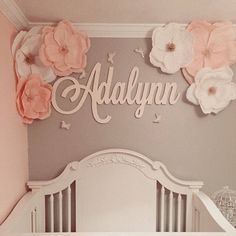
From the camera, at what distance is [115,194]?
2.08 metres

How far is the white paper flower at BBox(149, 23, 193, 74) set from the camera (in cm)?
198

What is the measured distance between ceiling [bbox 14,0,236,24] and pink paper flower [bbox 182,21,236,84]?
6cm

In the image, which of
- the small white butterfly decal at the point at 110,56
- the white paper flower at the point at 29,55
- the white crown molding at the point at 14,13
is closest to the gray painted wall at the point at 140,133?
the small white butterfly decal at the point at 110,56

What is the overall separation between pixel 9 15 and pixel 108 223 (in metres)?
1.39

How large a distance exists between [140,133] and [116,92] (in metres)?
0.31

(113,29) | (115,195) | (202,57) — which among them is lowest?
(115,195)

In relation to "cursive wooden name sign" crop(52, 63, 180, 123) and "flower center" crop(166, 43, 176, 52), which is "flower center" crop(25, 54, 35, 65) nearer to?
"cursive wooden name sign" crop(52, 63, 180, 123)

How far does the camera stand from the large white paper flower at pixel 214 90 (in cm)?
201

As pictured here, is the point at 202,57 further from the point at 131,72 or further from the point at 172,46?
the point at 131,72

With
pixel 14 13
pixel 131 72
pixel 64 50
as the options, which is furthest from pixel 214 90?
pixel 14 13

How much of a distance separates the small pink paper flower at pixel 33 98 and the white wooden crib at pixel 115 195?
38 cm

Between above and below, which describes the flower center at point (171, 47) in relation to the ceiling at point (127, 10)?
below

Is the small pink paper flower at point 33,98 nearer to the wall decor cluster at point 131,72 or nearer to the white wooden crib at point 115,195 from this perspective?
the wall decor cluster at point 131,72

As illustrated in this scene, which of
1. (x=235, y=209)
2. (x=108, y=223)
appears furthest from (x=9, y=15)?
(x=235, y=209)
